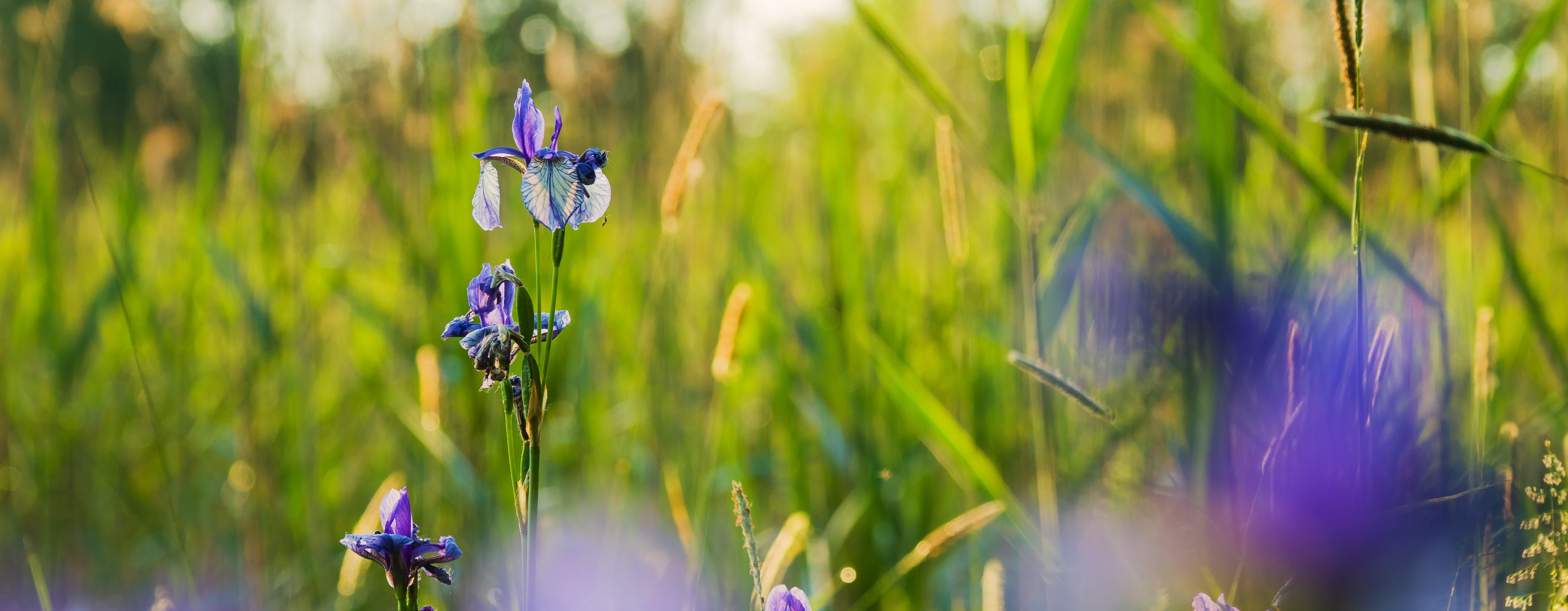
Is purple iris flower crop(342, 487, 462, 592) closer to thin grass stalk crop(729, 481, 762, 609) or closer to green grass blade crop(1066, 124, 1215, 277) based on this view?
thin grass stalk crop(729, 481, 762, 609)

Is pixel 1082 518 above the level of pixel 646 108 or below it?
below

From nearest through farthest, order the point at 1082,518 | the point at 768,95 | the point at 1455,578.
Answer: the point at 1455,578
the point at 1082,518
the point at 768,95

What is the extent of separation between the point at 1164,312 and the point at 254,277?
158 cm

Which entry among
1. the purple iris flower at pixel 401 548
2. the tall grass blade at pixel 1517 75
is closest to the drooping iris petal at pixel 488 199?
the purple iris flower at pixel 401 548

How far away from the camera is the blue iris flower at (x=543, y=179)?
0.57 meters

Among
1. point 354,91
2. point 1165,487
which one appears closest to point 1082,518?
point 1165,487

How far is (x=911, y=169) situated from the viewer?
2.40 m

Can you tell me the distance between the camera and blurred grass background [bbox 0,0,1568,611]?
1051mm

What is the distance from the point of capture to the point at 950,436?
1.00 m

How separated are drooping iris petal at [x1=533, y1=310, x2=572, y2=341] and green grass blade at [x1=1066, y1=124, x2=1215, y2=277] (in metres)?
0.73

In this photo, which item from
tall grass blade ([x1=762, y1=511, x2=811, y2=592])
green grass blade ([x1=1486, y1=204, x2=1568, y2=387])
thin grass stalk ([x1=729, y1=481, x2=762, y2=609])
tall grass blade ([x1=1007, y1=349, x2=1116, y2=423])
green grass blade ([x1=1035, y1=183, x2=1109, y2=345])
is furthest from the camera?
green grass blade ([x1=1035, y1=183, x2=1109, y2=345])

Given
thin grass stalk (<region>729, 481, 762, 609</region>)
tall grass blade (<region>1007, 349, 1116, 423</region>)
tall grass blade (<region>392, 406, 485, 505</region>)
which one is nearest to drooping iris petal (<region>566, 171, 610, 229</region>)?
thin grass stalk (<region>729, 481, 762, 609</region>)

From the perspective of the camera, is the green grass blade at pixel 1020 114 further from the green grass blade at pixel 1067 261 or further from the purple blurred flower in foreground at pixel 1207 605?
the purple blurred flower in foreground at pixel 1207 605

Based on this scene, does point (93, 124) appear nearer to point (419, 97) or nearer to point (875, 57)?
point (419, 97)
